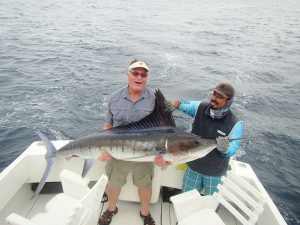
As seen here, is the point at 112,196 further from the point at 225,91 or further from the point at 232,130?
the point at 225,91

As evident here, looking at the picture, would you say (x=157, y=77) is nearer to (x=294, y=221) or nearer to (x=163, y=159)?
(x=294, y=221)

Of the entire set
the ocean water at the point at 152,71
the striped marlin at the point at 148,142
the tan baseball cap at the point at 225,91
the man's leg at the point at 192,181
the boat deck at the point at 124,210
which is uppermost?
the tan baseball cap at the point at 225,91

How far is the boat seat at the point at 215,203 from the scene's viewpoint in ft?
10.1

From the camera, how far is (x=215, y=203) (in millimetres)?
3299

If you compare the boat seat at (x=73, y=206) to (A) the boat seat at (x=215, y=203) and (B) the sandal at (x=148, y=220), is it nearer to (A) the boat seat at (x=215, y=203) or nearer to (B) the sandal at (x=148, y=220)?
(B) the sandal at (x=148, y=220)

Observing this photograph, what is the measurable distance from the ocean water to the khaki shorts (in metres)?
2.79

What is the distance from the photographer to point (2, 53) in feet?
40.5

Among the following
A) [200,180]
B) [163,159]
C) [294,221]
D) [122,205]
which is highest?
[163,159]

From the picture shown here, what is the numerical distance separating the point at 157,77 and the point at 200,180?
7.26m

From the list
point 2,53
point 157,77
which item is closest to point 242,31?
point 157,77

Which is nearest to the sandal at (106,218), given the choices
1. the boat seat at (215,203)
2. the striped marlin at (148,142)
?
the striped marlin at (148,142)

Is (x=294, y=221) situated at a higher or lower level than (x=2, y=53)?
higher

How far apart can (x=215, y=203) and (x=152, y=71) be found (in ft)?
26.5

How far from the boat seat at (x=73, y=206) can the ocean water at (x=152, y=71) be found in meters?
A: 2.85
